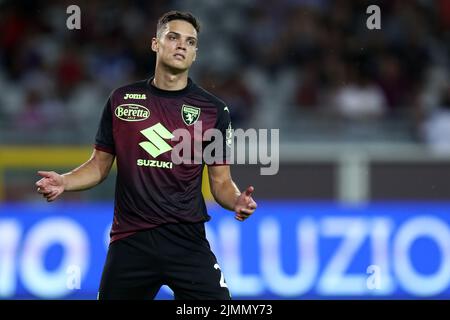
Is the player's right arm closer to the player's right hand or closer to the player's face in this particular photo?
the player's right hand

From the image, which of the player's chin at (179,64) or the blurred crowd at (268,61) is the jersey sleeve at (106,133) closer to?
the player's chin at (179,64)

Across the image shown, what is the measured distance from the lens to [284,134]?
1311 centimetres

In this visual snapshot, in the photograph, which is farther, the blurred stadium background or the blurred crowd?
the blurred crowd

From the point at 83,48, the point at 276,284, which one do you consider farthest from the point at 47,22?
the point at 276,284

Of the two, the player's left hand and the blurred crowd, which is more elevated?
the blurred crowd

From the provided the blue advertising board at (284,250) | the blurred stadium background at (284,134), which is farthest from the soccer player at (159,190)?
the blue advertising board at (284,250)

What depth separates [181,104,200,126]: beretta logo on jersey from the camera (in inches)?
267

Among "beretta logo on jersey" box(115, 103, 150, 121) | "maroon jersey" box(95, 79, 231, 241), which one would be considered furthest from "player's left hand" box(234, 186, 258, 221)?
"beretta logo on jersey" box(115, 103, 150, 121)

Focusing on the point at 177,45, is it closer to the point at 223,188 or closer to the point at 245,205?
the point at 223,188

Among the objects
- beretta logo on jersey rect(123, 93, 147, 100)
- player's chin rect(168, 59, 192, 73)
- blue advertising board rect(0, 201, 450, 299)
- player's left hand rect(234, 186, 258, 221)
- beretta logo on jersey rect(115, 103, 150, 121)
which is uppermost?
player's chin rect(168, 59, 192, 73)

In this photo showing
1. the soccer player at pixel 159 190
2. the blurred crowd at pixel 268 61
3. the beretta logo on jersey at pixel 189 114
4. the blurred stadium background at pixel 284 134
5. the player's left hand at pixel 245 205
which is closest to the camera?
the player's left hand at pixel 245 205

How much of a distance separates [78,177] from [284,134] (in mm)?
6492

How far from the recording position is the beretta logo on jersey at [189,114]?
22.2 ft

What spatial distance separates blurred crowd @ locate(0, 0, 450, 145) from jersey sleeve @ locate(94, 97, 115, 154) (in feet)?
20.8
